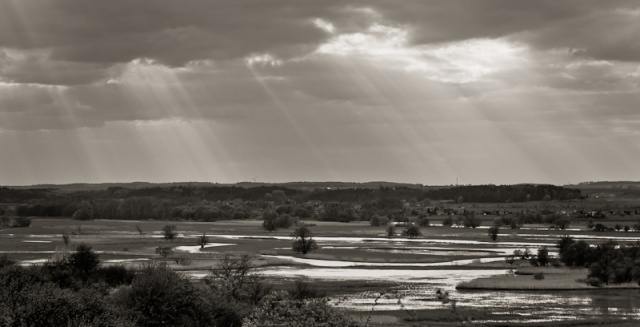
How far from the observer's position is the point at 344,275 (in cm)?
8394

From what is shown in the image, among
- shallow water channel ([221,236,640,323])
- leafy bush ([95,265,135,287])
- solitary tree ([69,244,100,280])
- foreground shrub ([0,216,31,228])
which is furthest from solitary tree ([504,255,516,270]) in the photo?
foreground shrub ([0,216,31,228])

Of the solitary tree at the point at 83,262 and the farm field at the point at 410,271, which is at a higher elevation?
the solitary tree at the point at 83,262

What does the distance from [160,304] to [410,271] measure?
162 ft

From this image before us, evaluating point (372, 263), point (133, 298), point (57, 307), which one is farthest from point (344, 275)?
point (57, 307)

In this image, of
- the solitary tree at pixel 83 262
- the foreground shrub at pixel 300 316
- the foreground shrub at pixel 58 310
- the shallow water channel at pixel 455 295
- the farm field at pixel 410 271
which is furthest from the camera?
the solitary tree at pixel 83 262

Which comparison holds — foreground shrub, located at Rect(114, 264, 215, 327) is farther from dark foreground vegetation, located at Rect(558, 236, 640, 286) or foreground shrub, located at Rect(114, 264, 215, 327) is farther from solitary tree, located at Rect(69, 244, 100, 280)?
dark foreground vegetation, located at Rect(558, 236, 640, 286)

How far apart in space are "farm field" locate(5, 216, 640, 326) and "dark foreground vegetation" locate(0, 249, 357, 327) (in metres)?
7.93

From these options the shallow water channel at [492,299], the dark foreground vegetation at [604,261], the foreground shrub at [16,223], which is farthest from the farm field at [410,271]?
the foreground shrub at [16,223]

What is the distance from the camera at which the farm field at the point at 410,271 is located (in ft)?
189

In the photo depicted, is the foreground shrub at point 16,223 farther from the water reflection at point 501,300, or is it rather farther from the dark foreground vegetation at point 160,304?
the dark foreground vegetation at point 160,304

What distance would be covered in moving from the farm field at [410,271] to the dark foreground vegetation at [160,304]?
7.93m

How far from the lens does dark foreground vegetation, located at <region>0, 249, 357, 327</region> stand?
31.0 m

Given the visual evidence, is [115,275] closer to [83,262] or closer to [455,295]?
[83,262]

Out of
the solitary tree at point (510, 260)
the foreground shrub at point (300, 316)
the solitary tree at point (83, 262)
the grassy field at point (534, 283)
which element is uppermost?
the foreground shrub at point (300, 316)
